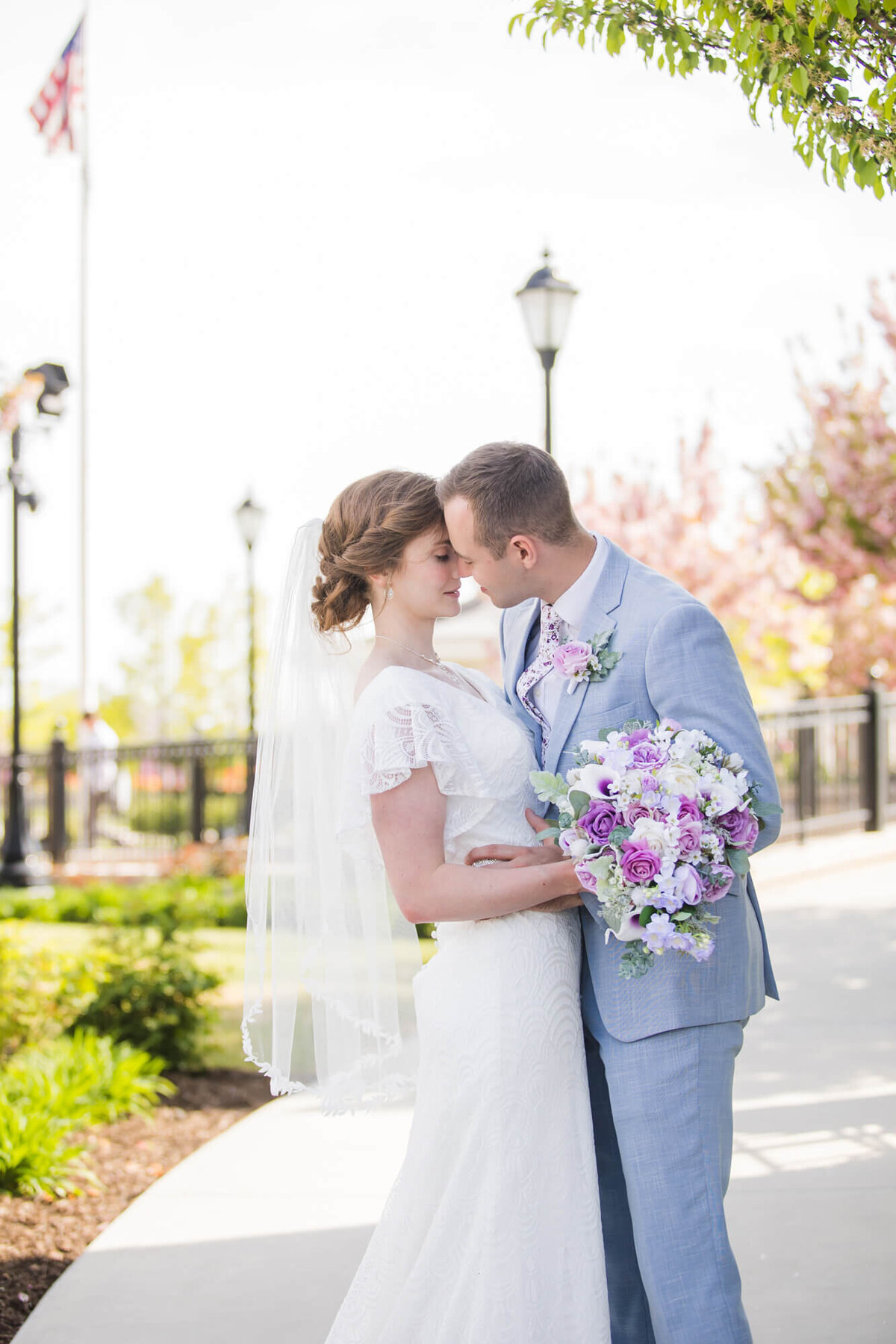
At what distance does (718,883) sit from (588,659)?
1.92 ft

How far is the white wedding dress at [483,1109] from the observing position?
277 centimetres

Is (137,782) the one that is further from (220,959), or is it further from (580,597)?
(580,597)

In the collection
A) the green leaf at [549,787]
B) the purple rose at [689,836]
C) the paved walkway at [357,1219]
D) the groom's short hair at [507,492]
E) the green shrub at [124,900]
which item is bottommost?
the green shrub at [124,900]

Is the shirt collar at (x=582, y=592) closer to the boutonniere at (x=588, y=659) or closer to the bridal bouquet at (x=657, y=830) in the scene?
the boutonniere at (x=588, y=659)

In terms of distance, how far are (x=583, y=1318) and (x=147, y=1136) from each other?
3359mm

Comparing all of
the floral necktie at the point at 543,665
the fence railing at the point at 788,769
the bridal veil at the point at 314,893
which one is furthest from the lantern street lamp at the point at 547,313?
the floral necktie at the point at 543,665

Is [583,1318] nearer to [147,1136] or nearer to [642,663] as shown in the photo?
[642,663]

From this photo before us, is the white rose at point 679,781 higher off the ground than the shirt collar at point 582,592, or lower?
lower

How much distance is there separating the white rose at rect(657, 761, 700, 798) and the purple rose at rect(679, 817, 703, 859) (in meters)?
0.05

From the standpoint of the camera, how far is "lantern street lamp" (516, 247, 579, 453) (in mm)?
9227

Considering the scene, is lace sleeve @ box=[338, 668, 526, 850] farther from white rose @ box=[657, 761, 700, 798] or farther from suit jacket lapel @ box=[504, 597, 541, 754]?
white rose @ box=[657, 761, 700, 798]

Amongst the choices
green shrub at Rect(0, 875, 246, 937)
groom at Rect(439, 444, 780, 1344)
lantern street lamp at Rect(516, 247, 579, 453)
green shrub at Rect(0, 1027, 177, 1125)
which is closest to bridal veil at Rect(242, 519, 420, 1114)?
groom at Rect(439, 444, 780, 1344)

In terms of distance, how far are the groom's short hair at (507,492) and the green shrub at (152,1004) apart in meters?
4.47

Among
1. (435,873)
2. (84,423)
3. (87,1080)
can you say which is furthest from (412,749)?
(84,423)
